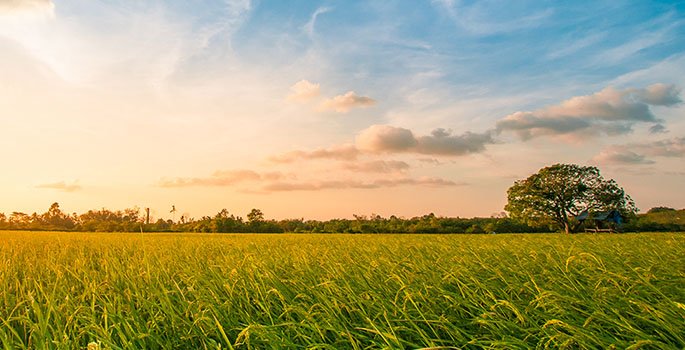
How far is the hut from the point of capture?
4659cm

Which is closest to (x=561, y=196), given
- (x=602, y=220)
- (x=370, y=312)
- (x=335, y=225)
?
(x=602, y=220)

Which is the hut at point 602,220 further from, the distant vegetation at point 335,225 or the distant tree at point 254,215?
the distant tree at point 254,215

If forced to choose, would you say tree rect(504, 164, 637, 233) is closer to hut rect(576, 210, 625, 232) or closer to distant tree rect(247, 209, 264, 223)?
hut rect(576, 210, 625, 232)

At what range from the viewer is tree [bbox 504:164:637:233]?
154 feet

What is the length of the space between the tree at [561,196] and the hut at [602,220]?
55 centimetres

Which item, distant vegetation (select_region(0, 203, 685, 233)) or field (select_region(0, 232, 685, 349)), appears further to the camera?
distant vegetation (select_region(0, 203, 685, 233))

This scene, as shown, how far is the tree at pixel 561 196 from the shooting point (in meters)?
46.9

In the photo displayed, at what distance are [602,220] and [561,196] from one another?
496 cm

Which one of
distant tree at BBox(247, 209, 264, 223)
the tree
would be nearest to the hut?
the tree

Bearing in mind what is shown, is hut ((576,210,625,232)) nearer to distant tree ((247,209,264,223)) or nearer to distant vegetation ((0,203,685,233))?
distant vegetation ((0,203,685,233))

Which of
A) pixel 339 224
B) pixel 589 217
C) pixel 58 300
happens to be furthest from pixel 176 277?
pixel 589 217

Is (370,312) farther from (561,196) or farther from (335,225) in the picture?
(561,196)

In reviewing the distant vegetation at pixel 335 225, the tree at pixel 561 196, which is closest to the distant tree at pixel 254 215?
the distant vegetation at pixel 335 225

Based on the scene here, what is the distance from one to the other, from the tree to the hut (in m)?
0.55
